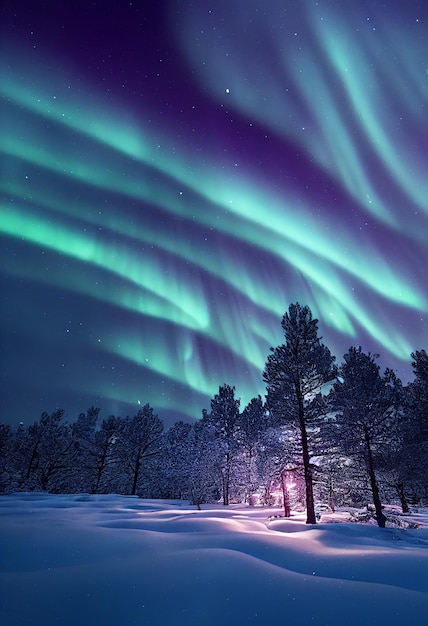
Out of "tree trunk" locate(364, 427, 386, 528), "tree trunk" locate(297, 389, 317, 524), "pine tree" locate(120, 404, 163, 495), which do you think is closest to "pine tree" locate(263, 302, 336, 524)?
"tree trunk" locate(297, 389, 317, 524)

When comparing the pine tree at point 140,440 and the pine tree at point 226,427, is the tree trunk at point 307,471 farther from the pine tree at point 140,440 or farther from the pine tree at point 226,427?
the pine tree at point 140,440

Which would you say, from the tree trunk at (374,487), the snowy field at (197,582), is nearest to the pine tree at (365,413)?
the tree trunk at (374,487)

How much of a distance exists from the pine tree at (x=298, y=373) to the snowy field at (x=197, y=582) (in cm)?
1115

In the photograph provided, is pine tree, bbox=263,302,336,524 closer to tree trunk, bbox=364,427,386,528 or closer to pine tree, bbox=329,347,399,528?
pine tree, bbox=329,347,399,528

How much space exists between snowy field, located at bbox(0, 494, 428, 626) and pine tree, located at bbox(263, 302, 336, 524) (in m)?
11.2

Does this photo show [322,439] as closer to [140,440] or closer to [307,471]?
[307,471]

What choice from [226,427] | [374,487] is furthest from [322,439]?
[226,427]

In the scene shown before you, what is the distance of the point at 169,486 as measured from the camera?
1443 inches

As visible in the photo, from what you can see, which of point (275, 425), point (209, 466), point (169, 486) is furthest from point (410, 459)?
point (169, 486)

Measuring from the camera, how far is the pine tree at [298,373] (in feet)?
62.2

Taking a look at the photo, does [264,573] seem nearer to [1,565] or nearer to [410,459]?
[1,565]

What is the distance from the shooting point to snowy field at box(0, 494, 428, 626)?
13.3 feet

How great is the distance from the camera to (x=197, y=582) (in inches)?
199

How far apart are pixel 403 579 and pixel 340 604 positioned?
1812 millimetres
